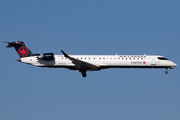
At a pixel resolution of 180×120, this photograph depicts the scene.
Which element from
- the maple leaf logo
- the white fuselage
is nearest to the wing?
the white fuselage

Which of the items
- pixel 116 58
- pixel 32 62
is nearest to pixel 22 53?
pixel 32 62

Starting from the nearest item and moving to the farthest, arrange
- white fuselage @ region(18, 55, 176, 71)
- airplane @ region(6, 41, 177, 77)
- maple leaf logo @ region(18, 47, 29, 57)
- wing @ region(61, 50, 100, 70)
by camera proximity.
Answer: wing @ region(61, 50, 100, 70), airplane @ region(6, 41, 177, 77), white fuselage @ region(18, 55, 176, 71), maple leaf logo @ region(18, 47, 29, 57)

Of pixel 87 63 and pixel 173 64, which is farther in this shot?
pixel 173 64

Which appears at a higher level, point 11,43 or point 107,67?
point 11,43

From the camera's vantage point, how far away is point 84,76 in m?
46.8

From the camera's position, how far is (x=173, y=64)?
1903 inches

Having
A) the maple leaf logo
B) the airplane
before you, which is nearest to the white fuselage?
the airplane

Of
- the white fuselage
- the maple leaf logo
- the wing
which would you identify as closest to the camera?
the wing

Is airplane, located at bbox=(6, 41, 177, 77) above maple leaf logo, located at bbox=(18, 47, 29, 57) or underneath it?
underneath

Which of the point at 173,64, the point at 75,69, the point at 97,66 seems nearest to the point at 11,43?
the point at 75,69

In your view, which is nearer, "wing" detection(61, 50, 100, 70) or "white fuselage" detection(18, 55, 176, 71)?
"wing" detection(61, 50, 100, 70)

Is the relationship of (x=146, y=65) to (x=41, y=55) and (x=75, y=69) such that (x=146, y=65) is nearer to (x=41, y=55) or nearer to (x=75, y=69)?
(x=75, y=69)

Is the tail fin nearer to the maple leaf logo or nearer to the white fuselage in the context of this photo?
the maple leaf logo

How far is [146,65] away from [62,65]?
12.1m
